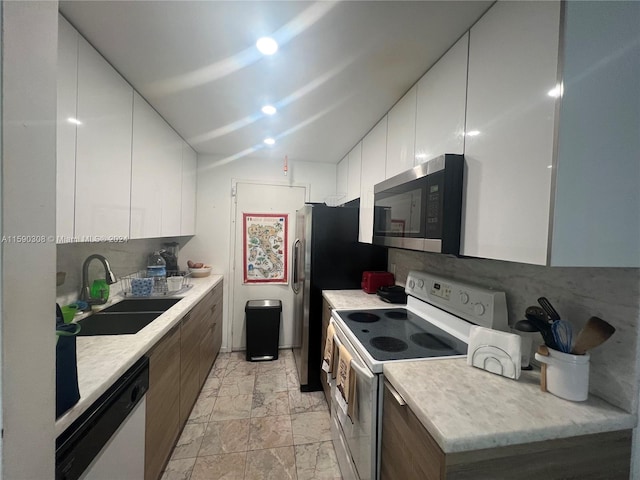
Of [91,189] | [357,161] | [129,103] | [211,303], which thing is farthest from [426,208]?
[211,303]

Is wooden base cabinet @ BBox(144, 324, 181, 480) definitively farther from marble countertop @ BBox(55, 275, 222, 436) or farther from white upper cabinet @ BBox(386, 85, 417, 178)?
white upper cabinet @ BBox(386, 85, 417, 178)

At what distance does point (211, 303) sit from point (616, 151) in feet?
8.93

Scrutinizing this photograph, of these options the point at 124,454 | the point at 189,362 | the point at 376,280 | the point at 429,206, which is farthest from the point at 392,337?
the point at 189,362

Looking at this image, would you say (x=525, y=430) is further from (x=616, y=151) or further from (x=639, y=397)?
(x=616, y=151)

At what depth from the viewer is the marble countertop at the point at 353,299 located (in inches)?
71.5

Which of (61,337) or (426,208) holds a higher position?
(426,208)

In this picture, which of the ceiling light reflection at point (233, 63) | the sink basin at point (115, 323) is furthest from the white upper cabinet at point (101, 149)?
the sink basin at point (115, 323)

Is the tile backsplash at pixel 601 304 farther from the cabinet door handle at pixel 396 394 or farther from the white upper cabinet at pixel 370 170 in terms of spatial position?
the white upper cabinet at pixel 370 170

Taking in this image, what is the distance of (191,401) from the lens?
1.90 metres

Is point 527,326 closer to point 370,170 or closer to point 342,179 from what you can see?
point 370,170

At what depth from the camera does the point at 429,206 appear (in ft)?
3.65

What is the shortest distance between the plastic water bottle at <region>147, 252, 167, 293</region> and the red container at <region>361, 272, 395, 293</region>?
172 cm

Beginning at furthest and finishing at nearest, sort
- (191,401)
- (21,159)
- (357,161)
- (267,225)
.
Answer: (267,225) < (357,161) < (191,401) < (21,159)

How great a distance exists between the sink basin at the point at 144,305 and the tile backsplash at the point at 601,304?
209cm
